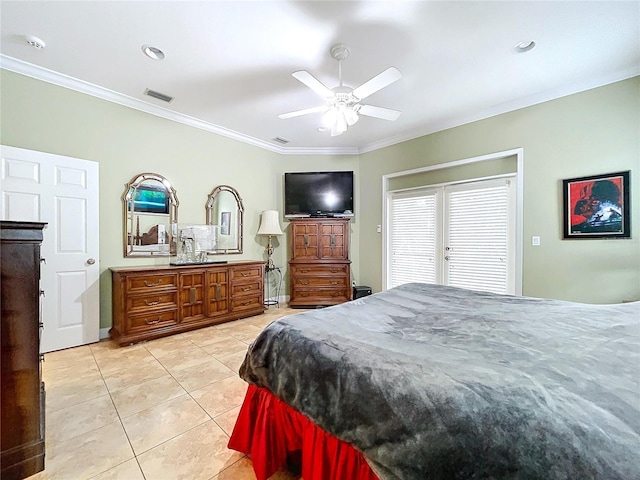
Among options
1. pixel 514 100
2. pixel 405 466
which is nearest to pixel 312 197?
pixel 514 100

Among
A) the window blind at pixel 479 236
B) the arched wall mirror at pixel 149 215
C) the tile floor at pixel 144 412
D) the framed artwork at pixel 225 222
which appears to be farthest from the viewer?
the framed artwork at pixel 225 222

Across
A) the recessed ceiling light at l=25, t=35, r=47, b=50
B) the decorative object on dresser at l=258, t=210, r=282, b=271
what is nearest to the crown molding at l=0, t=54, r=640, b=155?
the recessed ceiling light at l=25, t=35, r=47, b=50

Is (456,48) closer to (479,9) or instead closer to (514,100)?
(479,9)

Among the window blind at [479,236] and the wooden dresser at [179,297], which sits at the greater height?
the window blind at [479,236]

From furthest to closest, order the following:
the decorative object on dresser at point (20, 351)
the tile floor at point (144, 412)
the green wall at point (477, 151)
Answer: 1. the green wall at point (477, 151)
2. the tile floor at point (144, 412)
3. the decorative object on dresser at point (20, 351)

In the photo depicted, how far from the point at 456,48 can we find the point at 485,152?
165cm

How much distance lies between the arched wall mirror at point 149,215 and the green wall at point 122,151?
8 centimetres

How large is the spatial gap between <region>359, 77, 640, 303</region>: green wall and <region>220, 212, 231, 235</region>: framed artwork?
3.58 metres

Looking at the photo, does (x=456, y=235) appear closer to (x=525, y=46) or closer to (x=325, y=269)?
(x=325, y=269)

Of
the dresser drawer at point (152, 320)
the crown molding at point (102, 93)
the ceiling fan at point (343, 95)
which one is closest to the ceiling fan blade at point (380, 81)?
the ceiling fan at point (343, 95)

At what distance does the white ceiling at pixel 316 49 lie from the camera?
2006mm

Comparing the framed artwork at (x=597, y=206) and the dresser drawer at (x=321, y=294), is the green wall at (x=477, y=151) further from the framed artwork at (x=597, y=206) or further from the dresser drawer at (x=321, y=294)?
the dresser drawer at (x=321, y=294)

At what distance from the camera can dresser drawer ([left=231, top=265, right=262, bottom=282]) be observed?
3.82 metres

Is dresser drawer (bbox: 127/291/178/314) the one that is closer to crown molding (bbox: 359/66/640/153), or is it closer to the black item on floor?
the black item on floor
